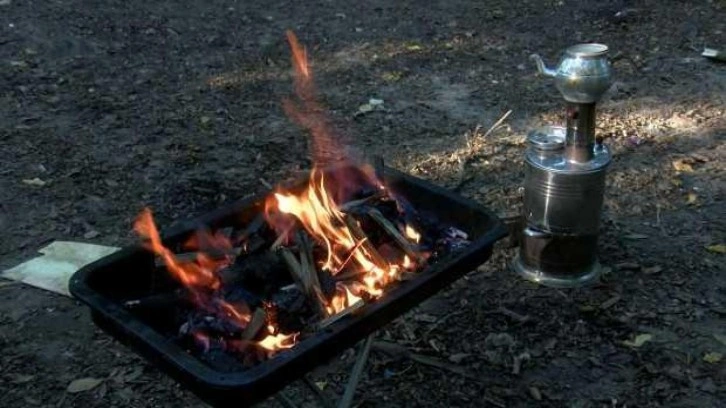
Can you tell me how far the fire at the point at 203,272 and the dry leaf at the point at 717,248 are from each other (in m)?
3.11

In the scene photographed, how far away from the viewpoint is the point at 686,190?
5383 mm

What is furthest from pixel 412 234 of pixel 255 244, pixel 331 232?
pixel 255 244

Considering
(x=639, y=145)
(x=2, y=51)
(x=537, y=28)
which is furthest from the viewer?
(x=537, y=28)

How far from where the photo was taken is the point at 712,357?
385 cm

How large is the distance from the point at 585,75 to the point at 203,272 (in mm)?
2169

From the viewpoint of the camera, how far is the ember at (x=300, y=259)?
2.75m

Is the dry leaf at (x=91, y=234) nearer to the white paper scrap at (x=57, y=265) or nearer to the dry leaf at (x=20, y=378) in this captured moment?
the white paper scrap at (x=57, y=265)

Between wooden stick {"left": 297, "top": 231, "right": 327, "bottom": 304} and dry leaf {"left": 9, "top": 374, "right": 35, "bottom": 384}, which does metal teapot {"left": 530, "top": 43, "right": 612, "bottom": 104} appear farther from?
dry leaf {"left": 9, "top": 374, "right": 35, "bottom": 384}

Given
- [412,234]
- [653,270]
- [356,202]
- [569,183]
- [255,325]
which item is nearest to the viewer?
[255,325]

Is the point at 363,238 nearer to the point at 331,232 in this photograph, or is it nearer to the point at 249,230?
the point at 331,232

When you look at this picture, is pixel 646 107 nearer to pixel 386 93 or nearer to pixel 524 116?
pixel 524 116

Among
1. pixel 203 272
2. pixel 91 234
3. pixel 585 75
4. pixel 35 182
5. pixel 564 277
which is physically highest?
pixel 585 75

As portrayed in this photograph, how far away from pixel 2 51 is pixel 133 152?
2763mm

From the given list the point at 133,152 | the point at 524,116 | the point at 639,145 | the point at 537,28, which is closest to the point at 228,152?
the point at 133,152
